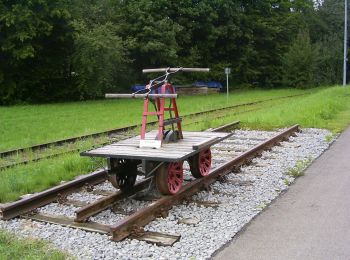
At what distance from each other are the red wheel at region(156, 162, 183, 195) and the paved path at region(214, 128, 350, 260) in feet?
4.31

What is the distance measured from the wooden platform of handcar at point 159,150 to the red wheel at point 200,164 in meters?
0.29

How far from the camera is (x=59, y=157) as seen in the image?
10.5m

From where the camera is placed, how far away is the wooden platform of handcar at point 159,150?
649 centimetres

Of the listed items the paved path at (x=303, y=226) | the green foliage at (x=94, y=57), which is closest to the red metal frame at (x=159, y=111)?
the paved path at (x=303, y=226)

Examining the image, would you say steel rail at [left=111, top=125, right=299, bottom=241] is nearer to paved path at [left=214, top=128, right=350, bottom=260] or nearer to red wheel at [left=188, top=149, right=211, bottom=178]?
red wheel at [left=188, top=149, right=211, bottom=178]

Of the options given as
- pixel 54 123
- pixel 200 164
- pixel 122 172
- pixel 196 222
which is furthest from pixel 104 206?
pixel 54 123

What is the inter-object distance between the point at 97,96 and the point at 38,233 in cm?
2790

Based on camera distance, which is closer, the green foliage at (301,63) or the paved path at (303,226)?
the paved path at (303,226)

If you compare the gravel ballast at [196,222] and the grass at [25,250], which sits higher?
the grass at [25,250]

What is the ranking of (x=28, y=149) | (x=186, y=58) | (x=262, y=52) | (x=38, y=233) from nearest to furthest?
(x=38, y=233) < (x=28, y=149) < (x=186, y=58) < (x=262, y=52)

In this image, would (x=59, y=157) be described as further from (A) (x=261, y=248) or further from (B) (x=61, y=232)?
(A) (x=261, y=248)

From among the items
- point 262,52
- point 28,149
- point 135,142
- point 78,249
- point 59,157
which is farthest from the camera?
point 262,52

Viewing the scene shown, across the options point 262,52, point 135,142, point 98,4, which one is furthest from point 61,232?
point 262,52

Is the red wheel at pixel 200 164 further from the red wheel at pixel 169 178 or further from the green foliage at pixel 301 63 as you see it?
the green foliage at pixel 301 63
